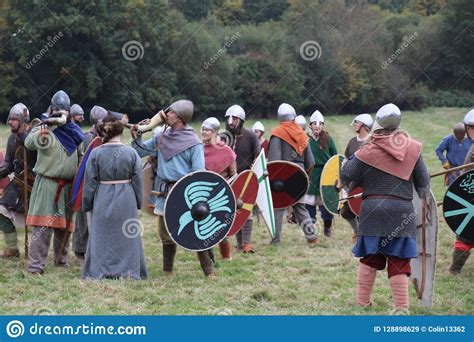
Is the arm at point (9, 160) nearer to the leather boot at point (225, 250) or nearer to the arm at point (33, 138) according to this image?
the arm at point (33, 138)

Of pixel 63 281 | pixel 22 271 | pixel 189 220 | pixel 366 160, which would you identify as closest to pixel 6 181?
pixel 22 271

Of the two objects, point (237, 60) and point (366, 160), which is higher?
point (237, 60)

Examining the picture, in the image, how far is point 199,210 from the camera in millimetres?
6617

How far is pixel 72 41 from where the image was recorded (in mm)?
34656

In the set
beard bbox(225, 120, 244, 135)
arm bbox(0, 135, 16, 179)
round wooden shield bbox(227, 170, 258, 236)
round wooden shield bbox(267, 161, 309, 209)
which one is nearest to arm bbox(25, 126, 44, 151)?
arm bbox(0, 135, 16, 179)

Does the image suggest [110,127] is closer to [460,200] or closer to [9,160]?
[9,160]

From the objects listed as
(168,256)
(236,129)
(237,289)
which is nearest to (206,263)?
(168,256)

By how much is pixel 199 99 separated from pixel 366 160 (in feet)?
98.1

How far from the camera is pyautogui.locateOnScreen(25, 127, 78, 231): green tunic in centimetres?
731

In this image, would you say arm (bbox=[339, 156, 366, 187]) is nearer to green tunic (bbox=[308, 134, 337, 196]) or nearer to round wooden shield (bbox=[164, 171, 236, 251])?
round wooden shield (bbox=[164, 171, 236, 251])

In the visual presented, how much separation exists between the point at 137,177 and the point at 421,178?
2.33 meters

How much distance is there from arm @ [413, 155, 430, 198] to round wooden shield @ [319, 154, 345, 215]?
3.91 m

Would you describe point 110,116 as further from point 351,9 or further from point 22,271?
point 351,9

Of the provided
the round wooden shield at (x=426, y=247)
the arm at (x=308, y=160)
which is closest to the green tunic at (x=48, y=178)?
the arm at (x=308, y=160)
